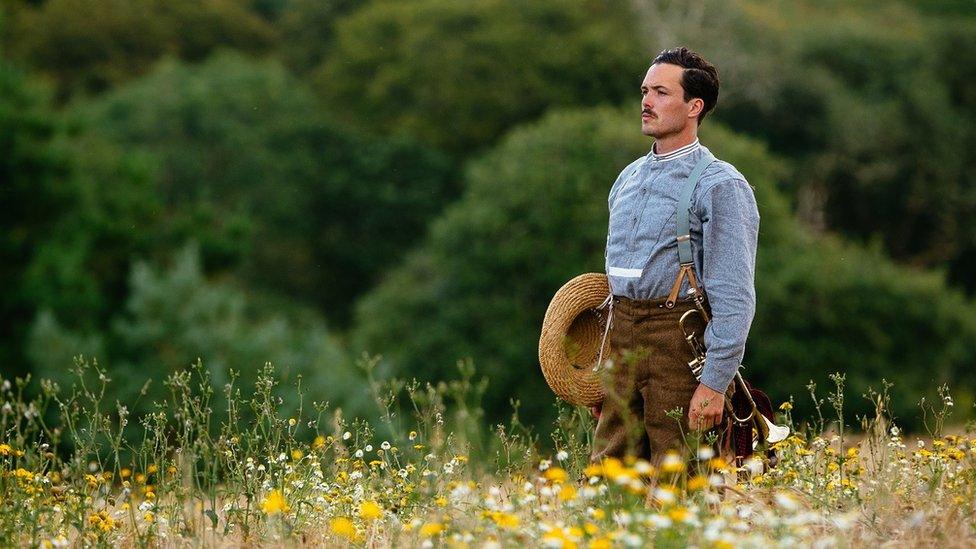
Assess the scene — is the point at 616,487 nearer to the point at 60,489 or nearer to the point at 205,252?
the point at 60,489

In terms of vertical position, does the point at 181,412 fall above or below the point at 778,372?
above

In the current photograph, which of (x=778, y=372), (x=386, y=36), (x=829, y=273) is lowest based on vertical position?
(x=778, y=372)

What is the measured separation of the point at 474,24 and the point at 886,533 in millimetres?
34393

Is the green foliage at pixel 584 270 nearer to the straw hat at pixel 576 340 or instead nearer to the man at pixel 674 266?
the straw hat at pixel 576 340

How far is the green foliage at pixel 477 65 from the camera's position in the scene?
1417 inches

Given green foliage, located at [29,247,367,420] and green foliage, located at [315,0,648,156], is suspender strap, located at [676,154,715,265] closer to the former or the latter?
green foliage, located at [29,247,367,420]

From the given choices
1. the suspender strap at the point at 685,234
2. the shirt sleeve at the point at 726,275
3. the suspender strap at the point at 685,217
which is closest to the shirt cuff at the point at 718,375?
the shirt sleeve at the point at 726,275

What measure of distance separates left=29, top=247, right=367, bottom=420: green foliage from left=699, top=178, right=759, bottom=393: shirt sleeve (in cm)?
1863

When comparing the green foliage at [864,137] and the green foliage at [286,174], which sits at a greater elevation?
the green foliage at [864,137]

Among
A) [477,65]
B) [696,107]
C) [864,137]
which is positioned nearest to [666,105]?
[696,107]

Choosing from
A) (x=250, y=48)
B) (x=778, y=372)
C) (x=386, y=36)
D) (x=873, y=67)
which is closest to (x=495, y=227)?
(x=778, y=372)

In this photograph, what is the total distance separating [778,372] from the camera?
2711 cm

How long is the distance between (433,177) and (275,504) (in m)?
34.4

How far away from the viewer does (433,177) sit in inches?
1490
